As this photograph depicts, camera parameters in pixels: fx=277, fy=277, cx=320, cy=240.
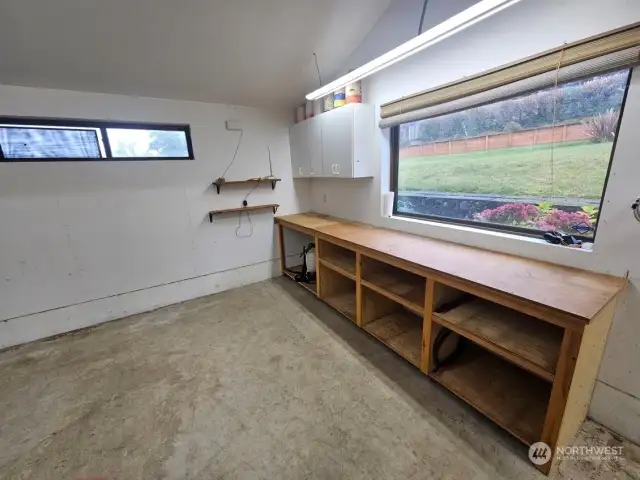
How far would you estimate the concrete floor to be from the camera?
1.44 metres

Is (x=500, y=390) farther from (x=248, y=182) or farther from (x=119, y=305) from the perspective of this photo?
(x=119, y=305)

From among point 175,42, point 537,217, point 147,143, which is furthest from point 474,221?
point 147,143

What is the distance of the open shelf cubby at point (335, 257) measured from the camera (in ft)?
9.09

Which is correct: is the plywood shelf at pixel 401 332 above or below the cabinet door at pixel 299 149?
below

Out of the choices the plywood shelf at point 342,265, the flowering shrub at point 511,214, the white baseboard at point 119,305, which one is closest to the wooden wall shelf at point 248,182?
the white baseboard at point 119,305

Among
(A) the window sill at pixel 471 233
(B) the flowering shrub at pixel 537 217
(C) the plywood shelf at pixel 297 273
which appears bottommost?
(C) the plywood shelf at pixel 297 273

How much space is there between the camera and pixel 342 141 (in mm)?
2824

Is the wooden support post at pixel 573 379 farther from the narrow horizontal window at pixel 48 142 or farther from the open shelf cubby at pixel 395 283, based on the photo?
the narrow horizontal window at pixel 48 142

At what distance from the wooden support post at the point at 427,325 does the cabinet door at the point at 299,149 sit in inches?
87.5

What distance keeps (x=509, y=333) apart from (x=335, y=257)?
1760 mm

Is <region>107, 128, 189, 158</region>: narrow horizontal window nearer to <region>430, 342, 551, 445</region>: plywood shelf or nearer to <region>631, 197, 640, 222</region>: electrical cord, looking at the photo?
<region>430, 342, 551, 445</region>: plywood shelf

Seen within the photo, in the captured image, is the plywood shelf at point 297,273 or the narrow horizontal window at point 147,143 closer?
the narrow horizontal window at point 147,143

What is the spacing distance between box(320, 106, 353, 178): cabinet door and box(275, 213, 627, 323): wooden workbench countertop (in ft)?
2.55

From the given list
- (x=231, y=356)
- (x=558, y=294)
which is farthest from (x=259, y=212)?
(x=558, y=294)
